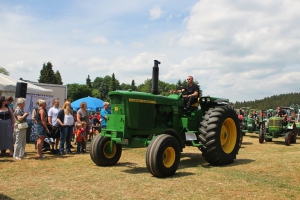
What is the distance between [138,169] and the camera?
7180 mm

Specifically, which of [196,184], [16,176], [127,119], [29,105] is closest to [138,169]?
[127,119]

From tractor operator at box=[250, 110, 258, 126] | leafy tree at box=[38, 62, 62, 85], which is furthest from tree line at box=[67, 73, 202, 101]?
tractor operator at box=[250, 110, 258, 126]

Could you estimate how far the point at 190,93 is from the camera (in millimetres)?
8164

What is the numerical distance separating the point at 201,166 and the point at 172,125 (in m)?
1.20

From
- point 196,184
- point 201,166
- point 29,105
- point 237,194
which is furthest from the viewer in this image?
point 29,105

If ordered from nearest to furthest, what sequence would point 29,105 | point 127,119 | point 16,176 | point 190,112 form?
point 16,176, point 127,119, point 190,112, point 29,105

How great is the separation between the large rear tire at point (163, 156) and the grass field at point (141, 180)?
182 mm

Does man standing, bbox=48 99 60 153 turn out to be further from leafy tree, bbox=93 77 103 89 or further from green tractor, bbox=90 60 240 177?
leafy tree, bbox=93 77 103 89

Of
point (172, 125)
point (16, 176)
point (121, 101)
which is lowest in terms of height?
point (16, 176)

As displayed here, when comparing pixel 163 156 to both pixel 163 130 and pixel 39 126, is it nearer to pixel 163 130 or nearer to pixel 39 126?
pixel 163 130

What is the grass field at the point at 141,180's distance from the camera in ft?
16.3

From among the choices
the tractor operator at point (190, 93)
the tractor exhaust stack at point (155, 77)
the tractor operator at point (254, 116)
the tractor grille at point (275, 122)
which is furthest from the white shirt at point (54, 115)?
the tractor operator at point (254, 116)

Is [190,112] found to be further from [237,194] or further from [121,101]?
[237,194]

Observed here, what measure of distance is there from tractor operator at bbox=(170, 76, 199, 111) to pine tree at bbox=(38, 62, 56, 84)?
68574 millimetres
